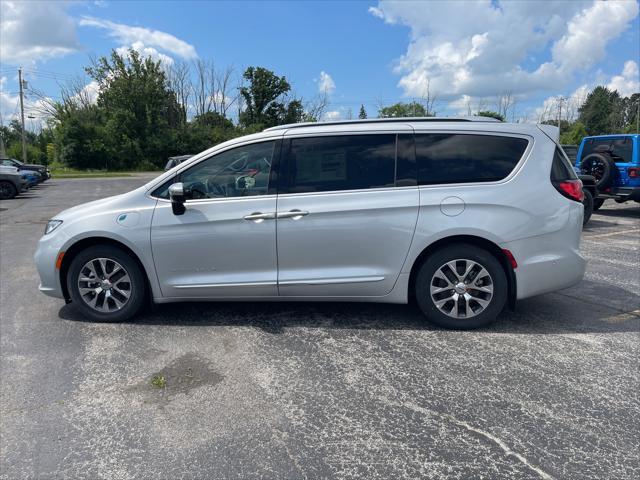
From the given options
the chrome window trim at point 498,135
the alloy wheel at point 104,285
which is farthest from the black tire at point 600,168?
the alloy wheel at point 104,285

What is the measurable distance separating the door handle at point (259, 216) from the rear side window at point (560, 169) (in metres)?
2.55

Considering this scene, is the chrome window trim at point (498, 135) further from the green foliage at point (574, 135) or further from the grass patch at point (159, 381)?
the green foliage at point (574, 135)

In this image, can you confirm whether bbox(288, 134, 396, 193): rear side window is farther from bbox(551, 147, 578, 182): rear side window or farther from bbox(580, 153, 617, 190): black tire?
bbox(580, 153, 617, 190): black tire

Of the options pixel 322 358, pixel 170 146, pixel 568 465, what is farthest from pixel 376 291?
pixel 170 146

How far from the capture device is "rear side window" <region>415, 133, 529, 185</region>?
4.23 metres

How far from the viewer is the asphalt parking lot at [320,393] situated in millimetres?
2543

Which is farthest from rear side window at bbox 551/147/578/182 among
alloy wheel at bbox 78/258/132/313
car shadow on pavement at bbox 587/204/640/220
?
car shadow on pavement at bbox 587/204/640/220

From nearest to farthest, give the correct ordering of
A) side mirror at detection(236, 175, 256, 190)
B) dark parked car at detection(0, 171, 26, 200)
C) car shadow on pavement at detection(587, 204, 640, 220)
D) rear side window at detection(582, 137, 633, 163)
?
side mirror at detection(236, 175, 256, 190), rear side window at detection(582, 137, 633, 163), car shadow on pavement at detection(587, 204, 640, 220), dark parked car at detection(0, 171, 26, 200)

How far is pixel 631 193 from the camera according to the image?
11070 millimetres

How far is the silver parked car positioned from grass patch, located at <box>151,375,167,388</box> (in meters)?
1.05

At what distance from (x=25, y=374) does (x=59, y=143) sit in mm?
52469

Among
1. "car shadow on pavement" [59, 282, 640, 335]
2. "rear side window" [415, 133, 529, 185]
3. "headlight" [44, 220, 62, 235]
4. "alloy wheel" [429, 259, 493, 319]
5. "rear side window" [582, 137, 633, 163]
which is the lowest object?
"car shadow on pavement" [59, 282, 640, 335]

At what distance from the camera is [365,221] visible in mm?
4156

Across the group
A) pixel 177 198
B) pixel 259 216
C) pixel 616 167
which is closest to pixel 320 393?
pixel 259 216
